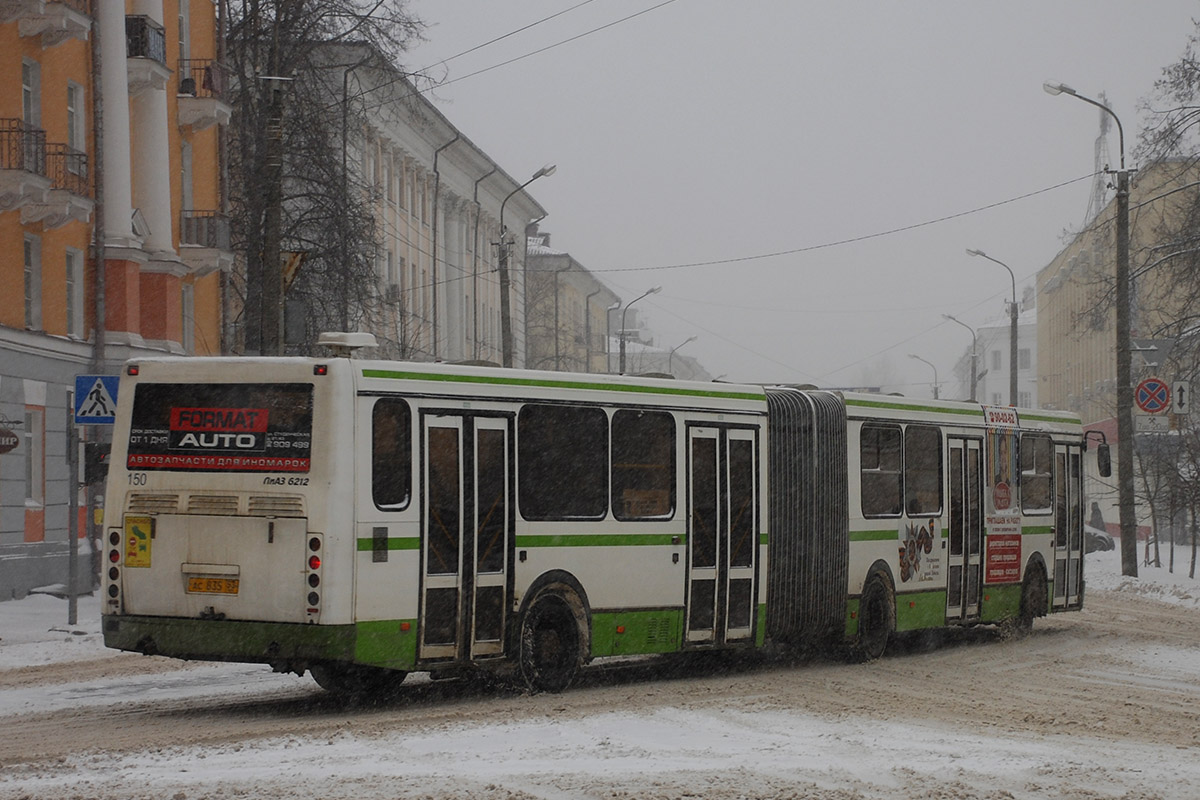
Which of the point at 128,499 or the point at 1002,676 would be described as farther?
the point at 1002,676

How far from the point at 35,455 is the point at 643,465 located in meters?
16.1

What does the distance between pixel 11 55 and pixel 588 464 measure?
16.7m

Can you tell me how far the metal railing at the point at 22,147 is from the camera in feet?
87.9

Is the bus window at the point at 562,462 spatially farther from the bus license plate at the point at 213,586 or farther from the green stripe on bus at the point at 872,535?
the green stripe on bus at the point at 872,535

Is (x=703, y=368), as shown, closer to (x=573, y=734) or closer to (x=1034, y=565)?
(x=1034, y=565)

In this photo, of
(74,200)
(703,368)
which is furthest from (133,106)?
(703,368)

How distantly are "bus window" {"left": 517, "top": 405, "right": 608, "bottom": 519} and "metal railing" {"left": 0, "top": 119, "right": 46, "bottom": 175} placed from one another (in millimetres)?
15080

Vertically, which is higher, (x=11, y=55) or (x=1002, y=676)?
(x=11, y=55)

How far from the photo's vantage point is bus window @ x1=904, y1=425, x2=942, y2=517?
19281mm

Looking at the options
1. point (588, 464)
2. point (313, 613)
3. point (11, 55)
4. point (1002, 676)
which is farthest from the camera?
point (11, 55)

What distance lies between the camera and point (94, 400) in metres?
20.3

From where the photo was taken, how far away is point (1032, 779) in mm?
9578

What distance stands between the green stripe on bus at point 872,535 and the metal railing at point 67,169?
50.9 ft

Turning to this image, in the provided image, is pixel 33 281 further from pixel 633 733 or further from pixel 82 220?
pixel 633 733
